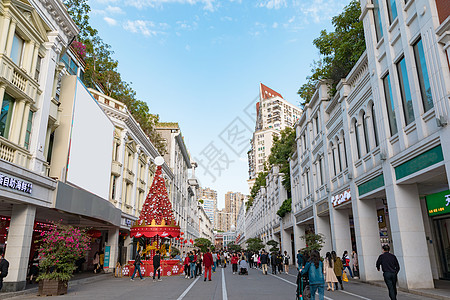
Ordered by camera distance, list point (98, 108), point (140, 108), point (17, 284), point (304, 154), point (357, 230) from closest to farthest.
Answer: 1. point (17, 284)
2. point (357, 230)
3. point (98, 108)
4. point (304, 154)
5. point (140, 108)

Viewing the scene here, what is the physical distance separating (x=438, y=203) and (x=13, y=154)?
1882 cm

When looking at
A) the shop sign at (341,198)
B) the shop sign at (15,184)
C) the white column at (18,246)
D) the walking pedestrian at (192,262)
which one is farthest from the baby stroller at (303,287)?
the walking pedestrian at (192,262)

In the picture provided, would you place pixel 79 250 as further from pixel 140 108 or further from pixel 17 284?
pixel 140 108

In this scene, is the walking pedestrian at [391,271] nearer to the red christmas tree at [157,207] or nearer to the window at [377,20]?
the window at [377,20]

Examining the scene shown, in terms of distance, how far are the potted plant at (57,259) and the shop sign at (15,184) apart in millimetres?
1811

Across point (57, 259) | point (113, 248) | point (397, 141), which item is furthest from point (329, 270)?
point (113, 248)

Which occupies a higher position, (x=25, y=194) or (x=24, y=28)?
(x=24, y=28)

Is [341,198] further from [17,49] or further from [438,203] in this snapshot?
[17,49]

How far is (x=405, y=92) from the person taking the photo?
1262cm

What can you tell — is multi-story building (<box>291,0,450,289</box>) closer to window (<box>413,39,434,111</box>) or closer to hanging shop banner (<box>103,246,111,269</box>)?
window (<box>413,39,434,111</box>)

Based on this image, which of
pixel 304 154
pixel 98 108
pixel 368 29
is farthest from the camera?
pixel 304 154

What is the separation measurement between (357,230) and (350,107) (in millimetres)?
6705

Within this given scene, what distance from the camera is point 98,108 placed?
69.1ft

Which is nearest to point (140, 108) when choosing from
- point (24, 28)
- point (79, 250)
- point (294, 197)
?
point (294, 197)
